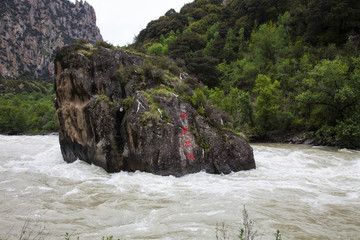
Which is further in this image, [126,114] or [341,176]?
[126,114]

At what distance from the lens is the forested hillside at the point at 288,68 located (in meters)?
18.5

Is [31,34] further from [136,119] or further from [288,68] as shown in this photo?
[136,119]

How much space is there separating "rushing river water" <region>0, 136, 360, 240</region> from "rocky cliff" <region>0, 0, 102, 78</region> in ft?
394

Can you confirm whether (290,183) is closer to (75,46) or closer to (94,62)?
(94,62)

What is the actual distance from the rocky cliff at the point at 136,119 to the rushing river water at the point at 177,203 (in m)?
0.82

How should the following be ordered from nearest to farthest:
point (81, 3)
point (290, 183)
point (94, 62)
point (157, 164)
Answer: point (290, 183), point (157, 164), point (94, 62), point (81, 3)

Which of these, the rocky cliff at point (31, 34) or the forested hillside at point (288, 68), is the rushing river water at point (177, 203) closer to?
the forested hillside at point (288, 68)

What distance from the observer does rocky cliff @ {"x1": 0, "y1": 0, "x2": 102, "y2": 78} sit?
429ft

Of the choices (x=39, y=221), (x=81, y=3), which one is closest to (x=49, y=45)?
(x=81, y=3)

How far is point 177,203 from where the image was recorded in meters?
6.21

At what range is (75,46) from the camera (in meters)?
12.9

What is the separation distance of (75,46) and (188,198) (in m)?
11.0

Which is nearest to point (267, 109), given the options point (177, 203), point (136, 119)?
point (136, 119)

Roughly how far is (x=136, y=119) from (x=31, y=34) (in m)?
174
